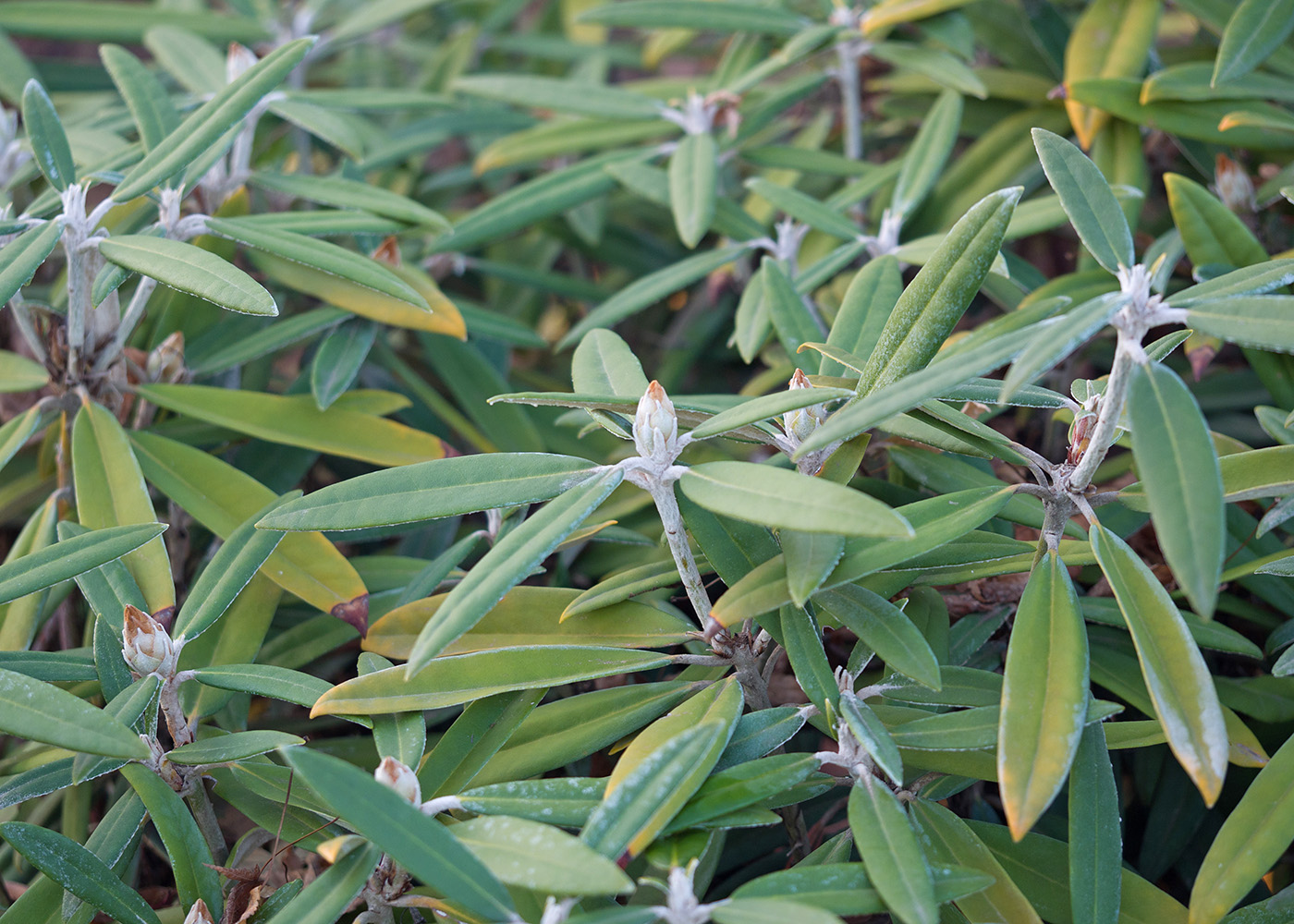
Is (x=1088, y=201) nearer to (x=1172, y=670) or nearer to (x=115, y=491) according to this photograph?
A: (x=1172, y=670)

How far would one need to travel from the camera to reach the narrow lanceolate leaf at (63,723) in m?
0.62

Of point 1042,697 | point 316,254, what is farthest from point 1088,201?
point 316,254

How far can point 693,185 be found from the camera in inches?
45.7

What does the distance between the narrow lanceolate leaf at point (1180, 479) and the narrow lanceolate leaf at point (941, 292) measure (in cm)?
14

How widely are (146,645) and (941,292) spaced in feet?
2.21

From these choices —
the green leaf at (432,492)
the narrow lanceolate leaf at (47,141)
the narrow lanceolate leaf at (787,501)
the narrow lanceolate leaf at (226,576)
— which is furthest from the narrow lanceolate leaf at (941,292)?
the narrow lanceolate leaf at (47,141)

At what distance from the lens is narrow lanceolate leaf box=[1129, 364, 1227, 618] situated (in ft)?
1.64

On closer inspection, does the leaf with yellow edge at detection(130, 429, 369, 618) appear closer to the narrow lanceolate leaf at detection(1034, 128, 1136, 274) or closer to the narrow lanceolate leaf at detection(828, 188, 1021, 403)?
the narrow lanceolate leaf at detection(828, 188, 1021, 403)

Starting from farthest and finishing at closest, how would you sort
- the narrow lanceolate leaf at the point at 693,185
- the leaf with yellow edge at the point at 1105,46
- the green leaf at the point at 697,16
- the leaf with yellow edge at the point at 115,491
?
the green leaf at the point at 697,16
the leaf with yellow edge at the point at 1105,46
the narrow lanceolate leaf at the point at 693,185
the leaf with yellow edge at the point at 115,491

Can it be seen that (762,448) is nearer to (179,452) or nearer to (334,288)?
(334,288)

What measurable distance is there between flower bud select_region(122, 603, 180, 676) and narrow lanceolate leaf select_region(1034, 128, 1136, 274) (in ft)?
2.54

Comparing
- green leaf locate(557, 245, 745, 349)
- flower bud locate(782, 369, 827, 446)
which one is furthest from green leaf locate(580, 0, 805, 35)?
flower bud locate(782, 369, 827, 446)

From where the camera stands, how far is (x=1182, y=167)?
4.49 ft

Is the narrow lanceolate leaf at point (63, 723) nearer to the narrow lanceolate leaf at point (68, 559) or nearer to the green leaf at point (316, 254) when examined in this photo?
the narrow lanceolate leaf at point (68, 559)
